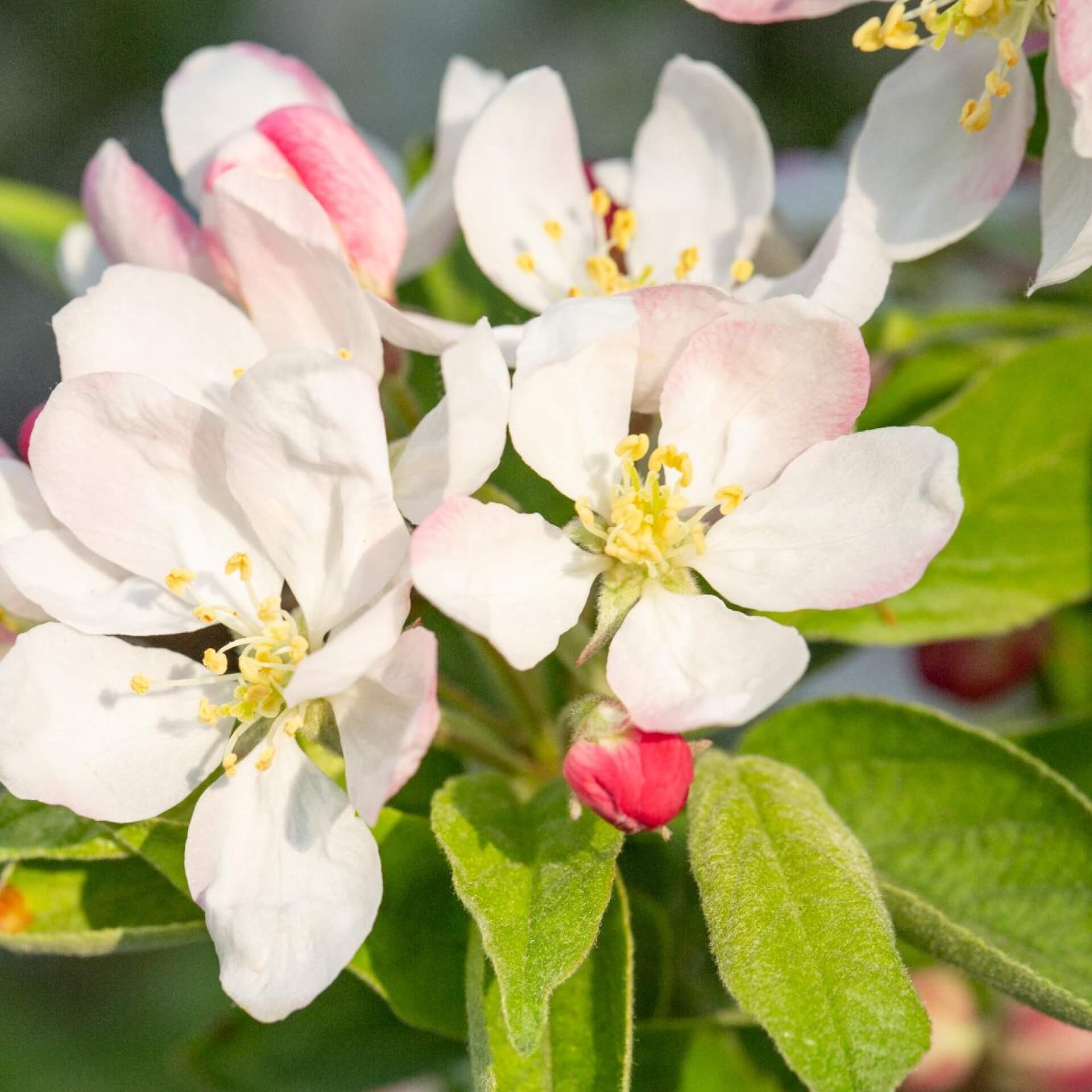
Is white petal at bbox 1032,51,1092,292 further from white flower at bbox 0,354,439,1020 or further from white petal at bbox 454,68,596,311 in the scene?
white flower at bbox 0,354,439,1020

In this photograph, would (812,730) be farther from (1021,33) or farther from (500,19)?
(500,19)

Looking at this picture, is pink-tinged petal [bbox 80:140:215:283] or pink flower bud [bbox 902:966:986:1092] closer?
pink-tinged petal [bbox 80:140:215:283]

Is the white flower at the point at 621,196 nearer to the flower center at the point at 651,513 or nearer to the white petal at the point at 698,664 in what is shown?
the flower center at the point at 651,513

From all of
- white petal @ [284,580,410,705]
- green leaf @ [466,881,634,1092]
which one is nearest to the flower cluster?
white petal @ [284,580,410,705]

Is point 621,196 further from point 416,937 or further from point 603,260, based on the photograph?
point 416,937

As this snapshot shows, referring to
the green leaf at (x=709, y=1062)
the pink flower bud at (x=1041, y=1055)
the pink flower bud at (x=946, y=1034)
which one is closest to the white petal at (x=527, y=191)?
the green leaf at (x=709, y=1062)
